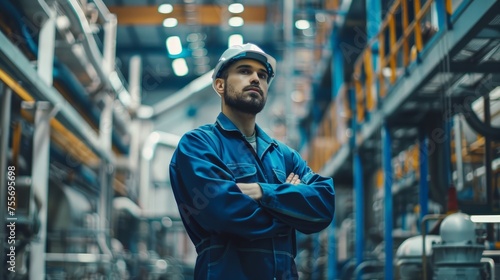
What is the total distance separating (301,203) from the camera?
290 centimetres

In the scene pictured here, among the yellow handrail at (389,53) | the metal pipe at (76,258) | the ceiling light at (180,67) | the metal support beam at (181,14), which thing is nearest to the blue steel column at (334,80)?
the yellow handrail at (389,53)

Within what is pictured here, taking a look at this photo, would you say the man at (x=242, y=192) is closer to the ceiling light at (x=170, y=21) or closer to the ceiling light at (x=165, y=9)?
the ceiling light at (x=165, y=9)

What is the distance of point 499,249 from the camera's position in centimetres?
643

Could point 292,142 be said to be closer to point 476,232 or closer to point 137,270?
point 137,270

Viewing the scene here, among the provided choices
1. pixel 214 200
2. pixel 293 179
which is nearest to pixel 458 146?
pixel 293 179

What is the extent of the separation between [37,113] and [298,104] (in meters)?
16.4

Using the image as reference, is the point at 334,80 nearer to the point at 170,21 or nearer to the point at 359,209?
the point at 359,209

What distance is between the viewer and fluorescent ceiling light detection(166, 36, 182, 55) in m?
20.9

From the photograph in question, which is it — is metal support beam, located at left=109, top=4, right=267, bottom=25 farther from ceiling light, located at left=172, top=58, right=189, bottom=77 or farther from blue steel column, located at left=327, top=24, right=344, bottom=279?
ceiling light, located at left=172, top=58, right=189, bottom=77

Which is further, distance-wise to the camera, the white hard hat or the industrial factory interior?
the industrial factory interior

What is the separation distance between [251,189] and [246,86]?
1.53 feet

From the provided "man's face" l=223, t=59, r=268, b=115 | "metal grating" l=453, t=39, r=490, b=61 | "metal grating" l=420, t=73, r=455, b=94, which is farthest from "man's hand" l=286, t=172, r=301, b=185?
"metal grating" l=420, t=73, r=455, b=94

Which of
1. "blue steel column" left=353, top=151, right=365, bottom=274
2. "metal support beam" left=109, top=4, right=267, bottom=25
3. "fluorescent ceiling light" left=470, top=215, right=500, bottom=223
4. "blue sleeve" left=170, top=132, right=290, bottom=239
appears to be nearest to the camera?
"blue sleeve" left=170, top=132, right=290, bottom=239

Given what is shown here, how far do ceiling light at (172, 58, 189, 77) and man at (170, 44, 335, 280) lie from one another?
20504 mm
